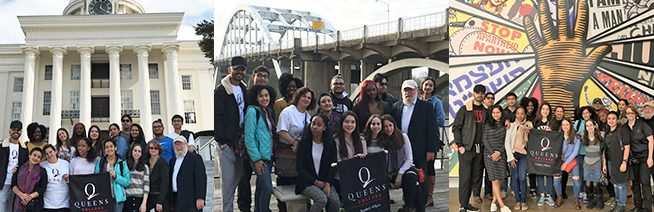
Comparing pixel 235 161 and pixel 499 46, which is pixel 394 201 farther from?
pixel 499 46

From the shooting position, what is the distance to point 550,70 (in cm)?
387

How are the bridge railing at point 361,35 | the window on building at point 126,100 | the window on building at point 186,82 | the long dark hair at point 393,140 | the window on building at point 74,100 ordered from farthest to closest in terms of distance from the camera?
the window on building at point 74,100, the window on building at point 126,100, the window on building at point 186,82, the bridge railing at point 361,35, the long dark hair at point 393,140

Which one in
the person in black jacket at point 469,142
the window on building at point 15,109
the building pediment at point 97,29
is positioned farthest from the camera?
the building pediment at point 97,29

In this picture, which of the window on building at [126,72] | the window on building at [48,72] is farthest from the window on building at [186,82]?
the window on building at [48,72]

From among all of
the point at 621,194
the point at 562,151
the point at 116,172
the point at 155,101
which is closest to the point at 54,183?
the point at 116,172

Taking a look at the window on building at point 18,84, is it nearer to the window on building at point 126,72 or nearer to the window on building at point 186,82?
the window on building at point 126,72

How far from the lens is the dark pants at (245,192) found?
2.59 metres

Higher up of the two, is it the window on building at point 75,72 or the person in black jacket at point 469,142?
the window on building at point 75,72

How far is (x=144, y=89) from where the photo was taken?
17328mm

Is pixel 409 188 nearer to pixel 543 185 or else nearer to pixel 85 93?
pixel 543 185

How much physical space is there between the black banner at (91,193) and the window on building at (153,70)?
1584 centimetres

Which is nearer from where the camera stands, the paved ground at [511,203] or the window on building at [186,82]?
the paved ground at [511,203]

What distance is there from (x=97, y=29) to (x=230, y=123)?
1735 centimetres

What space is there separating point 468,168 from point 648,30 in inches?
58.3
